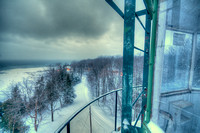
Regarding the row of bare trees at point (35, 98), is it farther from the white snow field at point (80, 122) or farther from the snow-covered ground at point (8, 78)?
the snow-covered ground at point (8, 78)

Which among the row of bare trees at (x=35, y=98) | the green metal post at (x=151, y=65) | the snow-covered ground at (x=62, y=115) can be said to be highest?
the green metal post at (x=151, y=65)

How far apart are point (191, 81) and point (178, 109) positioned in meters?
0.42

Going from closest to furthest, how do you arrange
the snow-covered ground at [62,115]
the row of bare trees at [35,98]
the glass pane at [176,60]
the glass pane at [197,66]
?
the glass pane at [197,66], the glass pane at [176,60], the row of bare trees at [35,98], the snow-covered ground at [62,115]

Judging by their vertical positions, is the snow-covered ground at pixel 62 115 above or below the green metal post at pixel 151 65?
below

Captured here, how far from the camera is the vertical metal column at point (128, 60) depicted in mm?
651

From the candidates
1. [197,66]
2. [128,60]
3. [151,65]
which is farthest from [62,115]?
[197,66]

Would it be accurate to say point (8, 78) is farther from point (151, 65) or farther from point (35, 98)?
point (151, 65)

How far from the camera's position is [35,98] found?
7.24 meters

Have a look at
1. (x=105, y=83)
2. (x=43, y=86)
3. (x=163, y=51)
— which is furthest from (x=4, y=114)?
(x=163, y=51)

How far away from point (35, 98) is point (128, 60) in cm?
927

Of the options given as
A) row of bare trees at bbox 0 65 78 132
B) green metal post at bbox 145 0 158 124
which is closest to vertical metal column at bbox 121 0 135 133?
green metal post at bbox 145 0 158 124

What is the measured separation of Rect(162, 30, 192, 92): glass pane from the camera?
1122 millimetres

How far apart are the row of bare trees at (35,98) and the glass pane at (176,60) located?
29.2 ft

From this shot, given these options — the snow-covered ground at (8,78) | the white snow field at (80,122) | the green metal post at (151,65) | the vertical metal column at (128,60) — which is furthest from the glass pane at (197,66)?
the snow-covered ground at (8,78)
